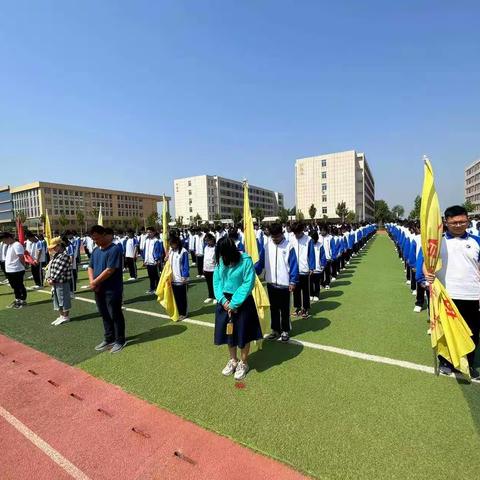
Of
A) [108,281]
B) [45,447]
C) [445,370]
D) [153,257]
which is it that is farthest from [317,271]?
[45,447]

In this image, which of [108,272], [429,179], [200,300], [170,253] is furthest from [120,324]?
[429,179]

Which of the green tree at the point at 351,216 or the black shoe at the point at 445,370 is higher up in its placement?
the green tree at the point at 351,216

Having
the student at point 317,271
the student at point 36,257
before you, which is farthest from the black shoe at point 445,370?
the student at point 36,257

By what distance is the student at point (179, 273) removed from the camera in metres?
6.64

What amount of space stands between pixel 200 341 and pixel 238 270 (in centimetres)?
203

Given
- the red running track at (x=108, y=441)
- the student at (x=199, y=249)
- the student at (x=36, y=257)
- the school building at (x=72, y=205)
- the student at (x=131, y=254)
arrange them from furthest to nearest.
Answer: the school building at (x=72, y=205), the student at (x=199, y=249), the student at (x=131, y=254), the student at (x=36, y=257), the red running track at (x=108, y=441)

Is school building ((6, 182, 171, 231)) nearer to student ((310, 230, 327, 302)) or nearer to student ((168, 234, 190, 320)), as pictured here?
student ((168, 234, 190, 320))

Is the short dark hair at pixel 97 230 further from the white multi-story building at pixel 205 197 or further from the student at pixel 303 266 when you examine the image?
the white multi-story building at pixel 205 197

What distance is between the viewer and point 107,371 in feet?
14.1

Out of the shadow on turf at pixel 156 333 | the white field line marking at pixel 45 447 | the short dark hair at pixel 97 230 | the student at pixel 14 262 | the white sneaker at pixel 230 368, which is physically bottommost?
the white field line marking at pixel 45 447

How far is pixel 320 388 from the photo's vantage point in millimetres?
3639

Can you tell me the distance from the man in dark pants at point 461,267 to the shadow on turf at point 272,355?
217cm

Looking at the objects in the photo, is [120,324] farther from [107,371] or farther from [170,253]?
[170,253]

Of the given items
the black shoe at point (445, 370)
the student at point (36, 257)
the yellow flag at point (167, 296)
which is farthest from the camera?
the student at point (36, 257)
